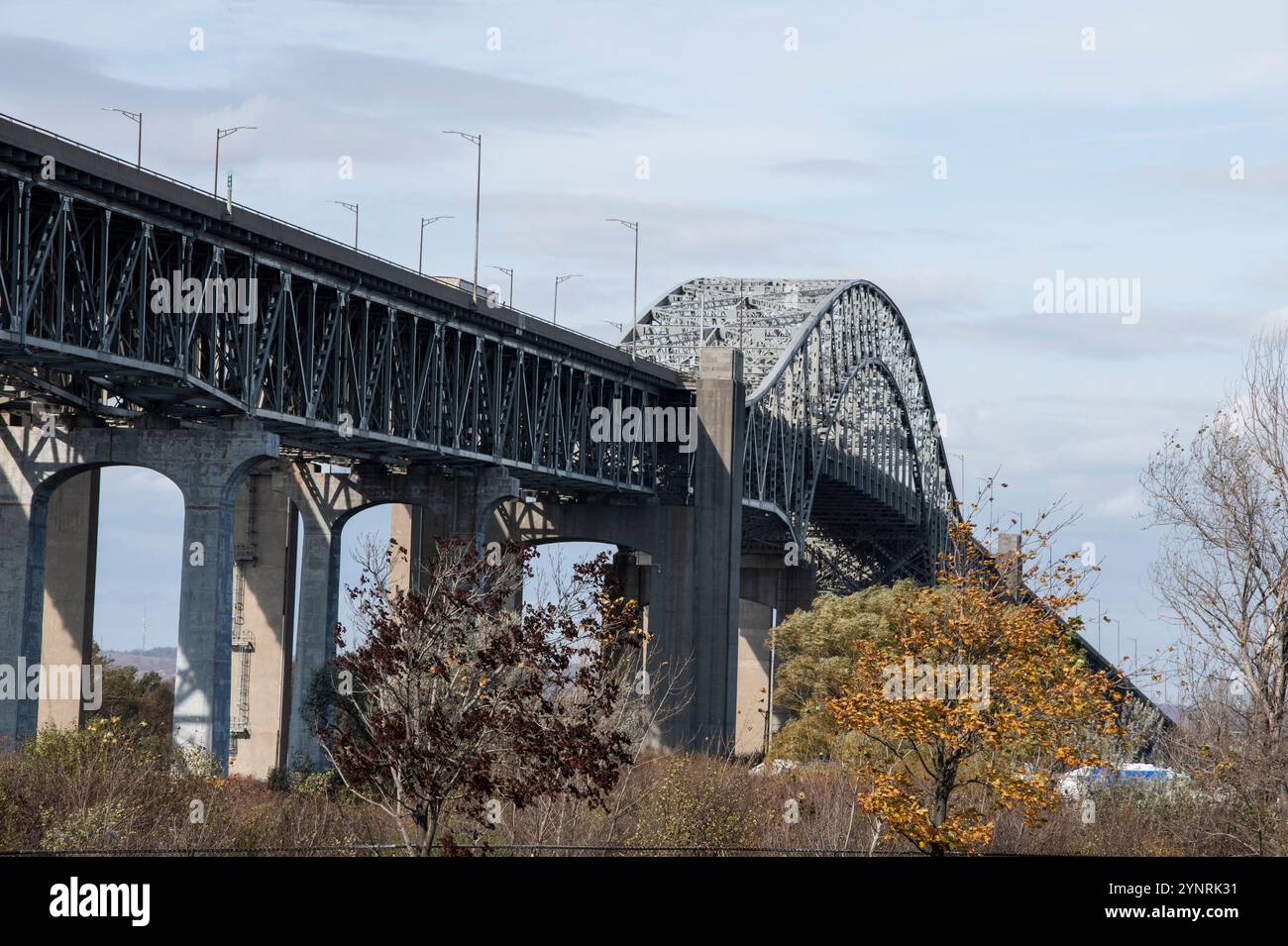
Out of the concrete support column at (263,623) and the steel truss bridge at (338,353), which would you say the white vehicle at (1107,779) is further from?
the concrete support column at (263,623)

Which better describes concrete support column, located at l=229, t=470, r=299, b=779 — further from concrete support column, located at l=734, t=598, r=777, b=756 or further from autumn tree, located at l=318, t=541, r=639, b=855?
autumn tree, located at l=318, t=541, r=639, b=855

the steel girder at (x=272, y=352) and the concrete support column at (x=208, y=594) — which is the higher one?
the steel girder at (x=272, y=352)

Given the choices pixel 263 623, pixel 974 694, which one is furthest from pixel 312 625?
pixel 974 694

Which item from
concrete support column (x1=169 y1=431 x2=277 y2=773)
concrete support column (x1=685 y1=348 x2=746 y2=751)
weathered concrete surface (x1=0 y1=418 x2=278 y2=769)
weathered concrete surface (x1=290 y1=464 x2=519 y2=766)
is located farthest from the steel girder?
concrete support column (x1=685 y1=348 x2=746 y2=751)

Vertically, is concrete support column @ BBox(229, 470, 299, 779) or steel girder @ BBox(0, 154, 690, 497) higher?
steel girder @ BBox(0, 154, 690, 497)

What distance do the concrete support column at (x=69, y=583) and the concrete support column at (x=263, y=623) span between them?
639 inches

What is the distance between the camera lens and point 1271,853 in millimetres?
33062

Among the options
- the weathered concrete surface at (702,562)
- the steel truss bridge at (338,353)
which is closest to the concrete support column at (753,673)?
the steel truss bridge at (338,353)

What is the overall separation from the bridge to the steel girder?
114mm

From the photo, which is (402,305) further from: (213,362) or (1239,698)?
(1239,698)

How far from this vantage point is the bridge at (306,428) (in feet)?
152

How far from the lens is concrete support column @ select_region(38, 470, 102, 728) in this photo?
64.3 metres

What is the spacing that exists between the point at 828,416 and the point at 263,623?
40168mm

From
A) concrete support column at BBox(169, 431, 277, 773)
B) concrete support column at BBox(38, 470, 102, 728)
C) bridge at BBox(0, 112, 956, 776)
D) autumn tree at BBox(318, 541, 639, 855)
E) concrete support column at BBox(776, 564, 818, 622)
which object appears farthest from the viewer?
concrete support column at BBox(776, 564, 818, 622)
